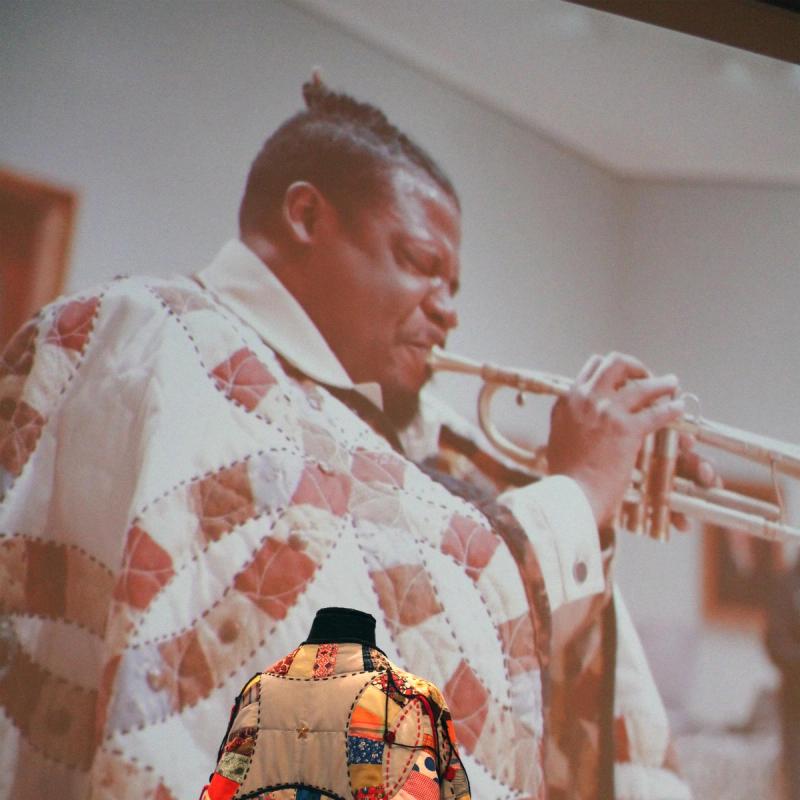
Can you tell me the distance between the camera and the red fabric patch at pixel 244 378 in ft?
5.45

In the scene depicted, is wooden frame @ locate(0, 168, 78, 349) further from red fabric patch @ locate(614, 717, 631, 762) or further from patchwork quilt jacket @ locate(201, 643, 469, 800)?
red fabric patch @ locate(614, 717, 631, 762)

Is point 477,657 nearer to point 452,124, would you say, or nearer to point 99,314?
point 99,314

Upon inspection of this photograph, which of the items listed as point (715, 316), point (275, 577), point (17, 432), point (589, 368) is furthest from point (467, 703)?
point (715, 316)

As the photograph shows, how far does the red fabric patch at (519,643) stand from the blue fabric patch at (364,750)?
73 centimetres

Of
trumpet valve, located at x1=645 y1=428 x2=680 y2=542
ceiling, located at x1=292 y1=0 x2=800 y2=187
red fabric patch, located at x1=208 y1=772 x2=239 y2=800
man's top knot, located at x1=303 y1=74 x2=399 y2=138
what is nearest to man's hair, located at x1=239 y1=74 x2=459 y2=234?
man's top knot, located at x1=303 y1=74 x2=399 y2=138

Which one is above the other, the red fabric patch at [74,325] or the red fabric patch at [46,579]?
the red fabric patch at [74,325]

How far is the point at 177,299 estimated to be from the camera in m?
1.70

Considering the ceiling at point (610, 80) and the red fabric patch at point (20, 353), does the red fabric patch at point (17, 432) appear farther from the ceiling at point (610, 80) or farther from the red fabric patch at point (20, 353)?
the ceiling at point (610, 80)

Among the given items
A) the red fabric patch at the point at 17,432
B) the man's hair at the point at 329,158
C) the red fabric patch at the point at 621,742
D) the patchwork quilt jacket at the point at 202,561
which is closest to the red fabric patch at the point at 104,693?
the patchwork quilt jacket at the point at 202,561

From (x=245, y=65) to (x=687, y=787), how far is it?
1404 mm

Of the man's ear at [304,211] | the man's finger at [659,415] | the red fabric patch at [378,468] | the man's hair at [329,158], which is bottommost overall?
the red fabric patch at [378,468]

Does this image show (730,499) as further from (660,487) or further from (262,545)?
(262,545)

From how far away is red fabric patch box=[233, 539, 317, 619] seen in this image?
1.56 m

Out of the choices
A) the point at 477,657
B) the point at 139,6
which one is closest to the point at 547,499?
the point at 477,657
